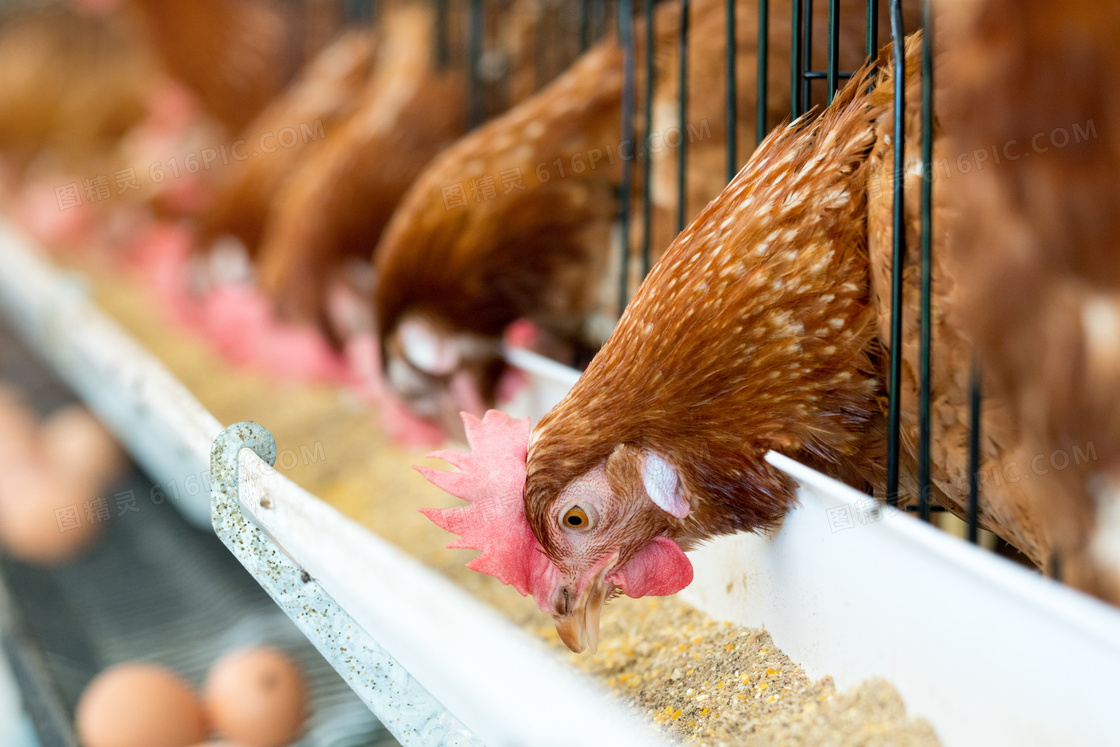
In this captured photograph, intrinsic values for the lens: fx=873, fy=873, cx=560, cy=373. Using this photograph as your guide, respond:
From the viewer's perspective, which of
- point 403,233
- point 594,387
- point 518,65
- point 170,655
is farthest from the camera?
point 518,65

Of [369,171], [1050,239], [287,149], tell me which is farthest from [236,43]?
[1050,239]

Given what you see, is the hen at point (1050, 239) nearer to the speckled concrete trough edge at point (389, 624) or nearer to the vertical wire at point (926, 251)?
the vertical wire at point (926, 251)

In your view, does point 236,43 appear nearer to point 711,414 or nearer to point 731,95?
point 731,95

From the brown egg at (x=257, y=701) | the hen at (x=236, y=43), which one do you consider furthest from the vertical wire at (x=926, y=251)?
the hen at (x=236, y=43)

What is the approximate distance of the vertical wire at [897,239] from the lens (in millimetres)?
659

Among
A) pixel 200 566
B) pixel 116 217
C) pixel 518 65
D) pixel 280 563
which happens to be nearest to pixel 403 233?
pixel 518 65

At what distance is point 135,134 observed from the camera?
3100 millimetres

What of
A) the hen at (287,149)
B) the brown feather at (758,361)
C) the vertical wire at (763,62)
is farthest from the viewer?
the hen at (287,149)

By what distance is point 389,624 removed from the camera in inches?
23.0

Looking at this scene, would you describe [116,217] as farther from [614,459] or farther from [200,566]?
[614,459]

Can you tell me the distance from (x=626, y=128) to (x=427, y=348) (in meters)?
0.48

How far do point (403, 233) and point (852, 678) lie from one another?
3.33 feet

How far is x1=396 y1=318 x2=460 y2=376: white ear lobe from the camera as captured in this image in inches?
56.4

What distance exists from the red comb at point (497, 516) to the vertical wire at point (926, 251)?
12.8 inches
